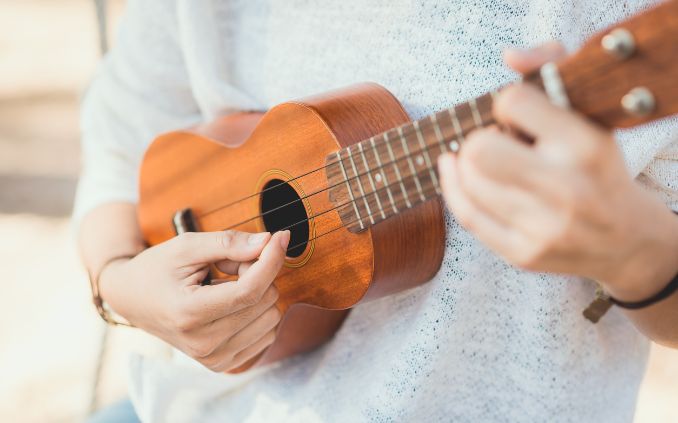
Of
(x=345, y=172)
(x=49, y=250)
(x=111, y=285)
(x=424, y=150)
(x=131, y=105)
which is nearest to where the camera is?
(x=424, y=150)

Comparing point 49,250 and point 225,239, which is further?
point 49,250

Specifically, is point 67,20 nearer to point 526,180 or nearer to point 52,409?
point 52,409

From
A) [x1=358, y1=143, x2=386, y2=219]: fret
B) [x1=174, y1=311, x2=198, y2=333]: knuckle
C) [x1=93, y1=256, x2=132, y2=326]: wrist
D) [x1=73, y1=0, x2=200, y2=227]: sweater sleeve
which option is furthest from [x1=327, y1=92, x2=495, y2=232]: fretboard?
[x1=73, y1=0, x2=200, y2=227]: sweater sleeve

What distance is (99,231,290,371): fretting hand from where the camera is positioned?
0.71 metres

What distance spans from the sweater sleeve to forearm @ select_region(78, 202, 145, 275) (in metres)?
0.03

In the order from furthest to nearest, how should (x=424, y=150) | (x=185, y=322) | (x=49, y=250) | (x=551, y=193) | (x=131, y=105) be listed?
1. (x=49, y=250)
2. (x=131, y=105)
3. (x=185, y=322)
4. (x=424, y=150)
5. (x=551, y=193)

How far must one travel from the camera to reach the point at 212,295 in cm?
73

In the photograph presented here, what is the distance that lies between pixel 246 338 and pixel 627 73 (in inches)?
20.9

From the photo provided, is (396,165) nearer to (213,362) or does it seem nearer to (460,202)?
(460,202)

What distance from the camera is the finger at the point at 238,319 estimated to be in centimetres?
76

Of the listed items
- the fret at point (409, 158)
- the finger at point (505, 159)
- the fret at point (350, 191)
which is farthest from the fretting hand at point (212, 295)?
the finger at point (505, 159)

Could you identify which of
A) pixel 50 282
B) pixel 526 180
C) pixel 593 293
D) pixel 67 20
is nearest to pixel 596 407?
pixel 593 293

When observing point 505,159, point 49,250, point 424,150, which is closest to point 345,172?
point 424,150

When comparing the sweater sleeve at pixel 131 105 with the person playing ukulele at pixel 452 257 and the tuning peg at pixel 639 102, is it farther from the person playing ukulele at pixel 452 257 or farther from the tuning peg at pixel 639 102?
the tuning peg at pixel 639 102
